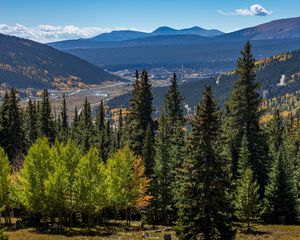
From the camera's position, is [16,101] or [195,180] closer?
[195,180]

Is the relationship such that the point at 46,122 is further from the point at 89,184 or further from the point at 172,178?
A: the point at 89,184

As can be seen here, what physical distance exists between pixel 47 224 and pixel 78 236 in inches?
292

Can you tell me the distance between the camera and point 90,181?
4938 centimetres

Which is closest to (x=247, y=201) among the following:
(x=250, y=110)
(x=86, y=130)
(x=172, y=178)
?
(x=172, y=178)

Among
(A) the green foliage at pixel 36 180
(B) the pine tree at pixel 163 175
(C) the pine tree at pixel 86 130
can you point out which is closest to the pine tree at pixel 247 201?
(B) the pine tree at pixel 163 175

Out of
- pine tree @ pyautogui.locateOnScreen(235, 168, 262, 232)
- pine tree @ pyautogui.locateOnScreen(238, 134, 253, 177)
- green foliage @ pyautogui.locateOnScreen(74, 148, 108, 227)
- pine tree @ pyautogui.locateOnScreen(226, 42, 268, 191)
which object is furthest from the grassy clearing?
pine tree @ pyautogui.locateOnScreen(226, 42, 268, 191)

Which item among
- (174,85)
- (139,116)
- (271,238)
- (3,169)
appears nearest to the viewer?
(271,238)

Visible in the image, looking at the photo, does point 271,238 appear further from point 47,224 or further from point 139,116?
point 139,116

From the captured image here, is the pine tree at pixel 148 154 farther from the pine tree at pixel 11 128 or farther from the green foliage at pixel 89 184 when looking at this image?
the pine tree at pixel 11 128

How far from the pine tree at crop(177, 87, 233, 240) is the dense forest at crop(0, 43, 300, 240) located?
3.1 inches

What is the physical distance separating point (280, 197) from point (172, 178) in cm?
1472

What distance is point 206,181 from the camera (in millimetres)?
35375

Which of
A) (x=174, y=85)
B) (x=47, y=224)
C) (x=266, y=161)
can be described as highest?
(x=174, y=85)

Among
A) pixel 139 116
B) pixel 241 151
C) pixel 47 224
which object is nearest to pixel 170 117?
pixel 139 116
